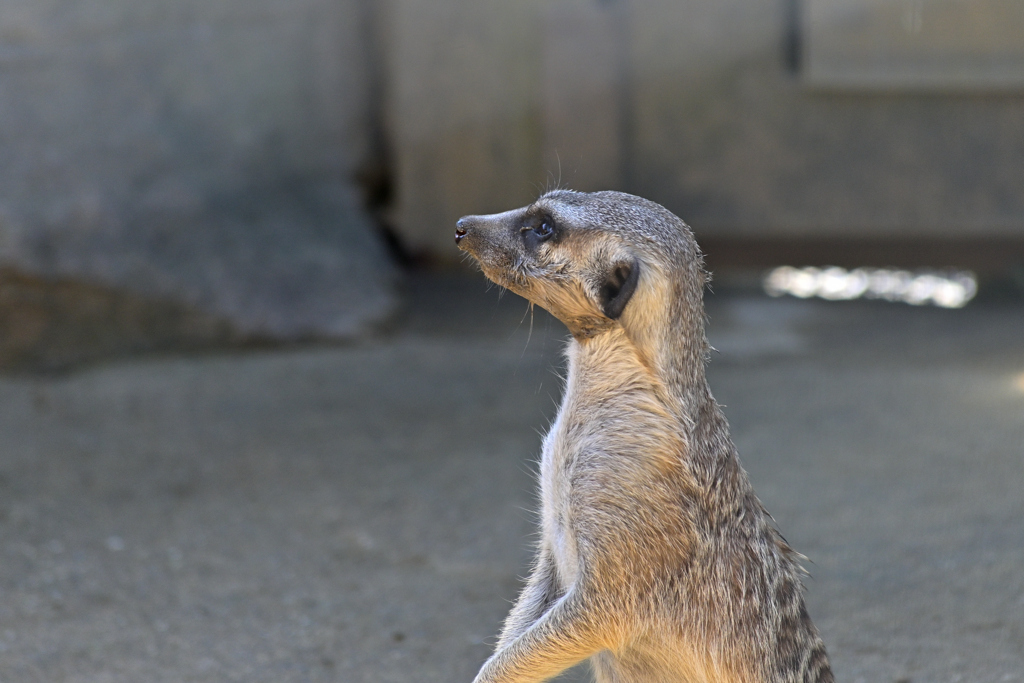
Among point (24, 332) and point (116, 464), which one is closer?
point (116, 464)

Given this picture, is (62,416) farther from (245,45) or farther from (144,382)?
(245,45)

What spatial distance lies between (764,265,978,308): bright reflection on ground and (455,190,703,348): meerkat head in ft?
18.4

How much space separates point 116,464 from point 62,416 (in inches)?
27.5

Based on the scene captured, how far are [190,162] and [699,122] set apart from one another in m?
3.53

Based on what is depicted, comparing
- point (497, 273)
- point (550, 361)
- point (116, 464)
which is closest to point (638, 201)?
point (497, 273)

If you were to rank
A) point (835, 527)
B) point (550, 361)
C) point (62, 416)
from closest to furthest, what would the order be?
point (835, 527) < point (62, 416) < point (550, 361)

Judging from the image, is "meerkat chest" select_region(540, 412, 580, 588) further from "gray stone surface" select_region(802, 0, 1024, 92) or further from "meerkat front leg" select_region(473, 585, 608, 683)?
"gray stone surface" select_region(802, 0, 1024, 92)

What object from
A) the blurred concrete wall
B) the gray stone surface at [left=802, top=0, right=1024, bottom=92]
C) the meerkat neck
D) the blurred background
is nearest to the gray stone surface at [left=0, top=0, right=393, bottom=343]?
the blurred background

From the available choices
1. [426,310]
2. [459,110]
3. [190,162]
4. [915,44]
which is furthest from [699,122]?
[190,162]

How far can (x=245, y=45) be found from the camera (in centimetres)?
720

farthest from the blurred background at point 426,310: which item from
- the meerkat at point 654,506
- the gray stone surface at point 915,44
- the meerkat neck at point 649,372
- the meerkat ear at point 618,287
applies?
the meerkat ear at point 618,287

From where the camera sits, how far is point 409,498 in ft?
14.5

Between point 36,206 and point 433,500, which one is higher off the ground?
point 36,206

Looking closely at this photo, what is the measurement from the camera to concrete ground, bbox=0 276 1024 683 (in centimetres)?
323
